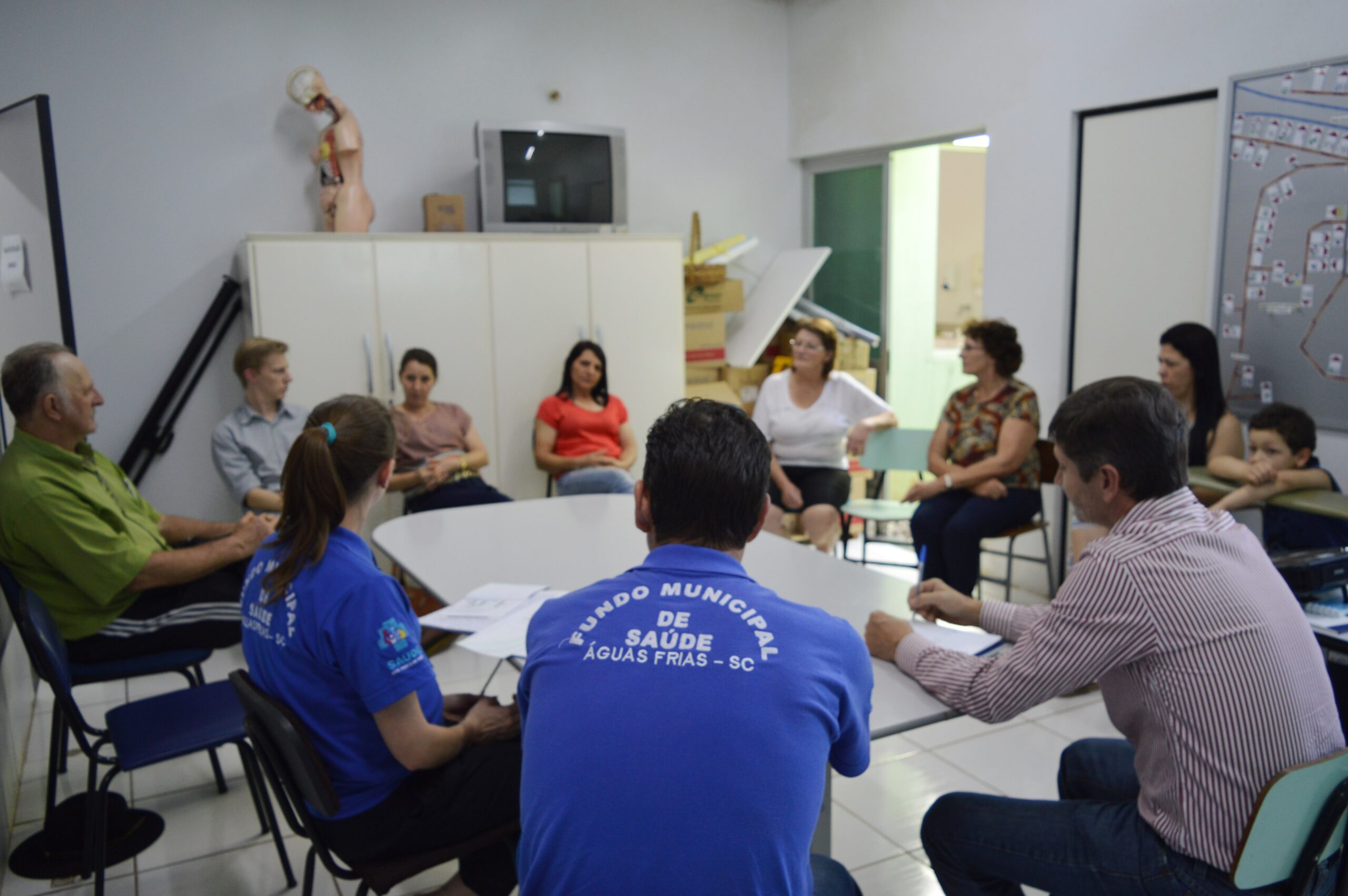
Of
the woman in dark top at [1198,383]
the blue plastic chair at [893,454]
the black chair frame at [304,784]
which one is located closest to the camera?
the black chair frame at [304,784]

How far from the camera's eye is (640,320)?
5242mm

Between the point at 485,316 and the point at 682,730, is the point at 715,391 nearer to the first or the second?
the point at 485,316

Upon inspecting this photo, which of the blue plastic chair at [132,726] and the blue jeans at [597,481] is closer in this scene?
the blue plastic chair at [132,726]

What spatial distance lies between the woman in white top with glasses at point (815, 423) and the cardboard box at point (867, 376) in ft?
3.91

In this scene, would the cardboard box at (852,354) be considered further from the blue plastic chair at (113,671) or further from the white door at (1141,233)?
the blue plastic chair at (113,671)

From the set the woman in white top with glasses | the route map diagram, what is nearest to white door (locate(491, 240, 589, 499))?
the woman in white top with glasses

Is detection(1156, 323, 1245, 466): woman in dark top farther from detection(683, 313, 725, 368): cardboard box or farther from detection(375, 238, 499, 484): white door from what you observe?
detection(375, 238, 499, 484): white door

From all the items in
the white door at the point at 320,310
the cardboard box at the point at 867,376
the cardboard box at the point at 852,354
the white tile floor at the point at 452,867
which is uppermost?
the white door at the point at 320,310

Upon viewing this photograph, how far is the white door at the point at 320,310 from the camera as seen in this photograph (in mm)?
4430

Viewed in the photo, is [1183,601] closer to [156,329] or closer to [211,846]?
[211,846]

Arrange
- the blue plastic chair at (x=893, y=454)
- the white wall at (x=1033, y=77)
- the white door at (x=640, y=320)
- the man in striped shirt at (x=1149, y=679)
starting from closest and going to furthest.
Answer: the man in striped shirt at (x=1149, y=679) < the white wall at (x=1033, y=77) < the blue plastic chair at (x=893, y=454) < the white door at (x=640, y=320)

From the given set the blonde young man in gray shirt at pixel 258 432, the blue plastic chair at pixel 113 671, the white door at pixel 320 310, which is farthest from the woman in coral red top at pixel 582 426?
the blue plastic chair at pixel 113 671

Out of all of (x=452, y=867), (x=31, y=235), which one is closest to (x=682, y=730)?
(x=452, y=867)

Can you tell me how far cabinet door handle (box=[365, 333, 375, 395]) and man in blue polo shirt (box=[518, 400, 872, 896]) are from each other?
368 centimetres
